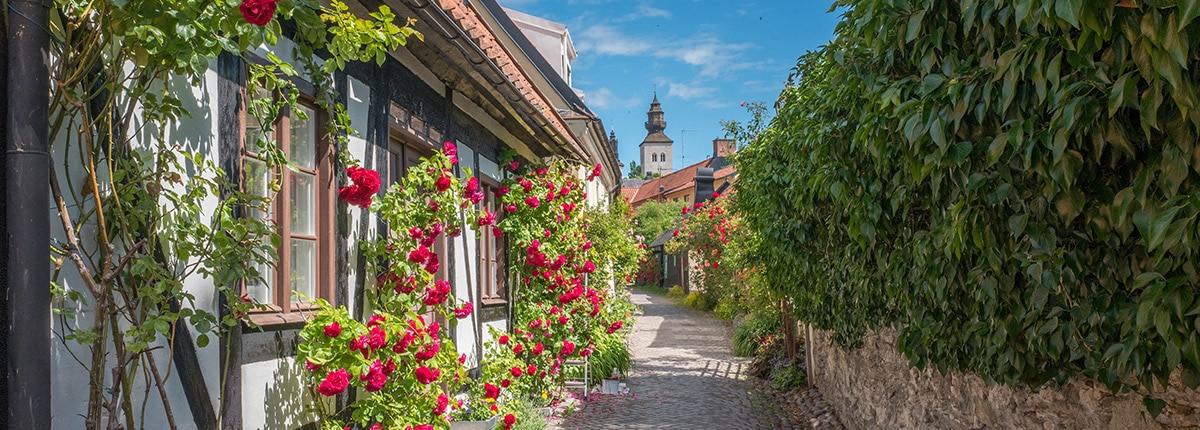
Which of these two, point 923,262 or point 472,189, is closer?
point 923,262

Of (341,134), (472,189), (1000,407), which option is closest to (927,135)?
(1000,407)

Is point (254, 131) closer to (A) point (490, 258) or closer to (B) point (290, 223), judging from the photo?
(B) point (290, 223)

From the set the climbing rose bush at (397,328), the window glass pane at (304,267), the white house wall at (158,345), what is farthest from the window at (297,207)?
the white house wall at (158,345)

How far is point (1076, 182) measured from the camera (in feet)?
8.96

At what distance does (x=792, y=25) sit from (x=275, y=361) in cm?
1827

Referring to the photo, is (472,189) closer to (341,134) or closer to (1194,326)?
(341,134)

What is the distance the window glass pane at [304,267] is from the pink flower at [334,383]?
0.44 m

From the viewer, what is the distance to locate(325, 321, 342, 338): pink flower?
403cm

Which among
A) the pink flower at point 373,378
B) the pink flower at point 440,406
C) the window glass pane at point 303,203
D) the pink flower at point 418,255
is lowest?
the pink flower at point 440,406

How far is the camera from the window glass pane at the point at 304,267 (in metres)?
4.30

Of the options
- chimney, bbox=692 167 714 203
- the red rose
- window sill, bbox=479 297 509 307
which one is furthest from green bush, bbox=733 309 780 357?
chimney, bbox=692 167 714 203

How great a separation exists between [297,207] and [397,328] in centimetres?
77

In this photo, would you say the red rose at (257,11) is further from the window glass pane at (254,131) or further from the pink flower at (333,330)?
the pink flower at (333,330)

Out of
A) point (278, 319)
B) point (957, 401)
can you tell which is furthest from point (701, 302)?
point (278, 319)
